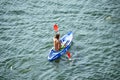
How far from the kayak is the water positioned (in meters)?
0.47

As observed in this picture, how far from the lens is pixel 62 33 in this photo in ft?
86.7

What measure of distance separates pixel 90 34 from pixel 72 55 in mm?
3548

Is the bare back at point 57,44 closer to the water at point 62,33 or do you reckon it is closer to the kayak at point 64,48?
the kayak at point 64,48

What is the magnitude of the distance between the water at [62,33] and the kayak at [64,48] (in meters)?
0.47

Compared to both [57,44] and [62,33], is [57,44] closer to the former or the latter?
[57,44]

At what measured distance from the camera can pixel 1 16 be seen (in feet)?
96.5

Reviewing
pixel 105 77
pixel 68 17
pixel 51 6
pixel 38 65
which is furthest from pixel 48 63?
pixel 51 6

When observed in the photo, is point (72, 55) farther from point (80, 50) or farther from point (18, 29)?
point (18, 29)

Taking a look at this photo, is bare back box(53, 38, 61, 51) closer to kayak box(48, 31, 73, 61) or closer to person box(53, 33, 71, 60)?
person box(53, 33, 71, 60)

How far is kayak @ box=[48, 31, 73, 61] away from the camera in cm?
2289

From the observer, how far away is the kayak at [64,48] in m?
22.9

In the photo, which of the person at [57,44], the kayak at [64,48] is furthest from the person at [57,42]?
the kayak at [64,48]

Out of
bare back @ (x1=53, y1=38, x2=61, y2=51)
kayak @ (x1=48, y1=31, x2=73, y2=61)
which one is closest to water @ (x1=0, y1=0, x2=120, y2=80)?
kayak @ (x1=48, y1=31, x2=73, y2=61)

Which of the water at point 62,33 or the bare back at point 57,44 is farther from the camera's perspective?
the bare back at point 57,44
